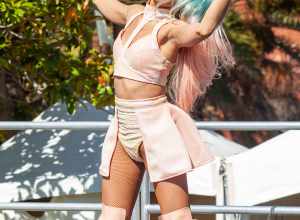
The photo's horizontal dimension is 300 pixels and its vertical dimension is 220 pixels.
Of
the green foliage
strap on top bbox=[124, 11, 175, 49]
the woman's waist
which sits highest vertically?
strap on top bbox=[124, 11, 175, 49]

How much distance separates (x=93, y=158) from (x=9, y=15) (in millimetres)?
1244

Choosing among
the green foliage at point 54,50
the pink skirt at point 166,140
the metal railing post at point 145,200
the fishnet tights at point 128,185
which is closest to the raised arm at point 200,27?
the pink skirt at point 166,140

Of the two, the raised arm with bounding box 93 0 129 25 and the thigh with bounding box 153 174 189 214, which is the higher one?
the raised arm with bounding box 93 0 129 25

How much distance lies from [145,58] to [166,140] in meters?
0.33

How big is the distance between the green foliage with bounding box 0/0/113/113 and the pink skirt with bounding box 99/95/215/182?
3585mm

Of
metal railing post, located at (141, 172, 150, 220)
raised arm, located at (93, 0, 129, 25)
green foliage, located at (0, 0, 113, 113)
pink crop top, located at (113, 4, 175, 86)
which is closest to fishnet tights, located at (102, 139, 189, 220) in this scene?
pink crop top, located at (113, 4, 175, 86)

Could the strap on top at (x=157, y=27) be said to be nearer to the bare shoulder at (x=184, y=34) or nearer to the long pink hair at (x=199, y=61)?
the bare shoulder at (x=184, y=34)

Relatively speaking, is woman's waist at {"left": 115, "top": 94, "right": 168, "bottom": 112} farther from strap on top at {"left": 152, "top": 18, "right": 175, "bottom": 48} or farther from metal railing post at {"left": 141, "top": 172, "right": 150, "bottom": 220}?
metal railing post at {"left": 141, "top": 172, "right": 150, "bottom": 220}

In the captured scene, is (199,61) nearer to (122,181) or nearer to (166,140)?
(166,140)

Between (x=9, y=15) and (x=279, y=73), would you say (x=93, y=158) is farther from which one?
(x=279, y=73)

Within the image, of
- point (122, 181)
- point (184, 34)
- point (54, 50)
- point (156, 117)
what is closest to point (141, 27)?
point (184, 34)

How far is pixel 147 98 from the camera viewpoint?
384 centimetres

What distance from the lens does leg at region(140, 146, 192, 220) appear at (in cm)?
381

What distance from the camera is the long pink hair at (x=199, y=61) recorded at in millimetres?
Result: 3914
